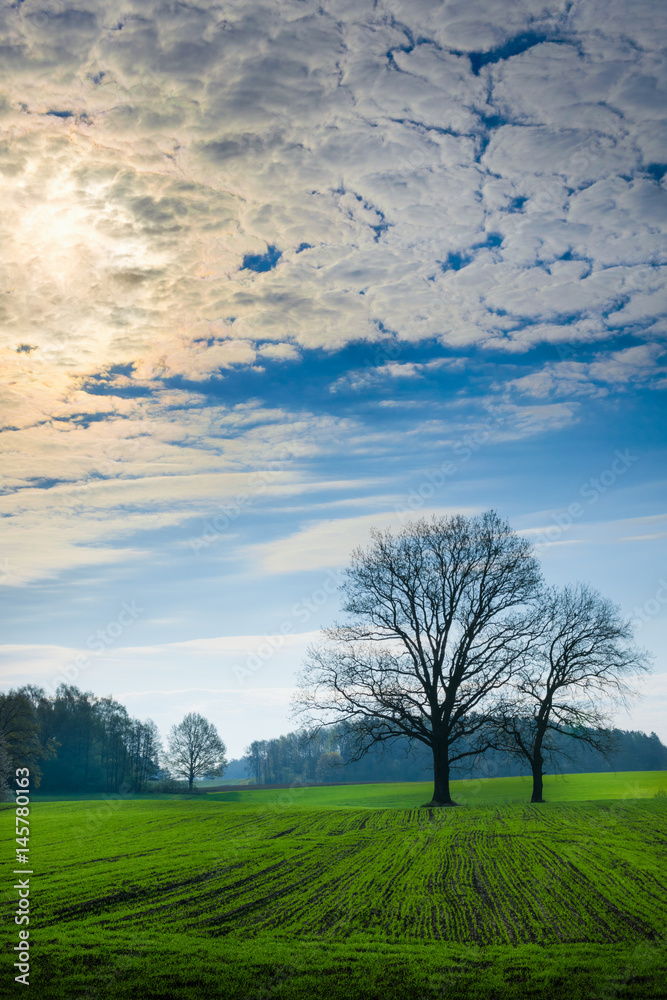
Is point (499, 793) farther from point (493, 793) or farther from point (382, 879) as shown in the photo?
point (382, 879)

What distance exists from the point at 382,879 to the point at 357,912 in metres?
3.48

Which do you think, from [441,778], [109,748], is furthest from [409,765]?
[441,778]

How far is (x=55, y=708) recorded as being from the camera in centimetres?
8894

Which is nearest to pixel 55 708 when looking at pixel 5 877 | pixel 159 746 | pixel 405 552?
pixel 159 746

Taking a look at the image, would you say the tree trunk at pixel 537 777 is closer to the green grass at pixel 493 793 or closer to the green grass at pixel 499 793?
the green grass at pixel 493 793

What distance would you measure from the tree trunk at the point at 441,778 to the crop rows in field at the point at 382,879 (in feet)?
14.7

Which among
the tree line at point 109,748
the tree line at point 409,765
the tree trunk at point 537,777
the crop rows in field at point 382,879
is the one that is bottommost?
the tree line at point 409,765

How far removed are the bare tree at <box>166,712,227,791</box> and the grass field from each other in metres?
65.2

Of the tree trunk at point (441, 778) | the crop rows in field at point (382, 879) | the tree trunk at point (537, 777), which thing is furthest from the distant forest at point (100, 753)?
the crop rows in field at point (382, 879)

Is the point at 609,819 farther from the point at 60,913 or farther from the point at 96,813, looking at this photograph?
the point at 96,813

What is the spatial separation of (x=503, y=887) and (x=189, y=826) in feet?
63.2

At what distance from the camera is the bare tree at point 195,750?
8969cm

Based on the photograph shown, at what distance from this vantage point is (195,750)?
90.4 meters

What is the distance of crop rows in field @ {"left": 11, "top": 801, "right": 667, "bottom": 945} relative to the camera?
13602mm
